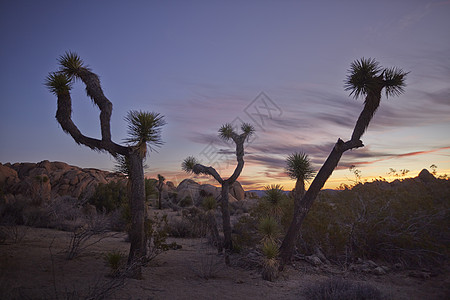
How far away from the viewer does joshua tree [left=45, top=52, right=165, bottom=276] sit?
7.21m

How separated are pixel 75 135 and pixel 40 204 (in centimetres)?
1238

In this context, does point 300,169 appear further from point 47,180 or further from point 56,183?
point 56,183

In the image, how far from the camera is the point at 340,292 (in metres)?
5.83

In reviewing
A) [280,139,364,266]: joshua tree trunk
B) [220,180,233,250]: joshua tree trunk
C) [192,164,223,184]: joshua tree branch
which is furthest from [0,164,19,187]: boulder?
[280,139,364,266]: joshua tree trunk

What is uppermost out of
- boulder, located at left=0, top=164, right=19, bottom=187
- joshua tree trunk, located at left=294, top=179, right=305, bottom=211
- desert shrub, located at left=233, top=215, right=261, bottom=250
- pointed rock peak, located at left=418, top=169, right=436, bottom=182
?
pointed rock peak, located at left=418, top=169, right=436, bottom=182

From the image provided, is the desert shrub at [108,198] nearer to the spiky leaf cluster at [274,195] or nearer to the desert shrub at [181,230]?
the desert shrub at [181,230]

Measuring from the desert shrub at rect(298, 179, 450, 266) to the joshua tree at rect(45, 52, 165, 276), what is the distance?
6.10 metres

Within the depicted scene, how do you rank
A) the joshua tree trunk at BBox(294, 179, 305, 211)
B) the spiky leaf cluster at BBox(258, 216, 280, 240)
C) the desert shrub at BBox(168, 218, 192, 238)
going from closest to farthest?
the spiky leaf cluster at BBox(258, 216, 280, 240), the joshua tree trunk at BBox(294, 179, 305, 211), the desert shrub at BBox(168, 218, 192, 238)

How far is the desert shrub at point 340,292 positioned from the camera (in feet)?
18.7

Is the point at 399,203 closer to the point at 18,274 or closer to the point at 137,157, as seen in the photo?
the point at 137,157

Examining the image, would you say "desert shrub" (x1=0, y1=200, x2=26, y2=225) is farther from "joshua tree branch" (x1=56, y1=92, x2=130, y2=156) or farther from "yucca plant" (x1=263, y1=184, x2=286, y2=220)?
"yucca plant" (x1=263, y1=184, x2=286, y2=220)

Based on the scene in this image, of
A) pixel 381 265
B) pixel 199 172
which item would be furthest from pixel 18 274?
pixel 381 265

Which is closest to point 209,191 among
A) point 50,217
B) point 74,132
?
point 50,217

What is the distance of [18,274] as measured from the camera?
248 inches
